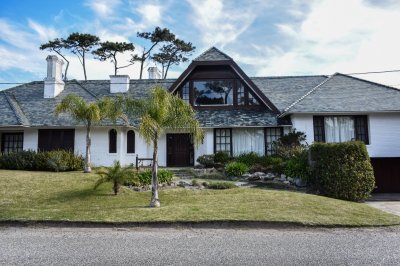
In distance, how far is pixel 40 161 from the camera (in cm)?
1861

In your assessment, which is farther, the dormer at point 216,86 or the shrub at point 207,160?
the dormer at point 216,86

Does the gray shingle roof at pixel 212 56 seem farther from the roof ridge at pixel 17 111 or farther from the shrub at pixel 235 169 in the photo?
the roof ridge at pixel 17 111

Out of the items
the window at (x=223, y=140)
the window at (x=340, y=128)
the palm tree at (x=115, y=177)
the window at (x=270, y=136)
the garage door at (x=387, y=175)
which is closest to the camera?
the palm tree at (x=115, y=177)

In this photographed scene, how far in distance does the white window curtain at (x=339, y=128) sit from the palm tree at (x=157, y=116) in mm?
11622

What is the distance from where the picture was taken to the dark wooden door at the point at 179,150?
73.8 feet

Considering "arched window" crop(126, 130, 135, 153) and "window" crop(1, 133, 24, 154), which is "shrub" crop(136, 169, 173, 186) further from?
"window" crop(1, 133, 24, 154)

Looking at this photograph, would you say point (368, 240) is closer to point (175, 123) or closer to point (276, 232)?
point (276, 232)

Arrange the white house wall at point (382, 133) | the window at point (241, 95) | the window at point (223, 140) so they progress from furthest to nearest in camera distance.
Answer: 1. the window at point (241, 95)
2. the window at point (223, 140)
3. the white house wall at point (382, 133)

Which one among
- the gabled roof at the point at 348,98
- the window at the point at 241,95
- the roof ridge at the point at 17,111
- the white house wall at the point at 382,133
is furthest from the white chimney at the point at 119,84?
the white house wall at the point at 382,133

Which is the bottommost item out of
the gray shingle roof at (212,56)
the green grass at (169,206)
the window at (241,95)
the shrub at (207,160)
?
the green grass at (169,206)

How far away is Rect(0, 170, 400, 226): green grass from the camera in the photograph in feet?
32.2

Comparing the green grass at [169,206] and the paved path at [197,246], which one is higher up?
the green grass at [169,206]

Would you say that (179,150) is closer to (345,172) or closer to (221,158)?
(221,158)

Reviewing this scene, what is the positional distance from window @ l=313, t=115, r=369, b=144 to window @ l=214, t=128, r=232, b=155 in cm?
521
